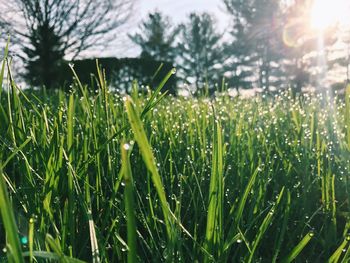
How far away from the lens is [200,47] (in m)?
41.3

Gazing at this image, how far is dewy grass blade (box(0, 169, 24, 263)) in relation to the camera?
13.3 inches

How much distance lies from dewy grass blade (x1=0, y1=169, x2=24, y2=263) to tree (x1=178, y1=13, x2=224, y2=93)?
41024 mm

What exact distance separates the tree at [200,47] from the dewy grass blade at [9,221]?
41.0 metres

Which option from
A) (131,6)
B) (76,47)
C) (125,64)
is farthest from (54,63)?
(125,64)

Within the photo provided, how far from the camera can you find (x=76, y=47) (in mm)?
23953

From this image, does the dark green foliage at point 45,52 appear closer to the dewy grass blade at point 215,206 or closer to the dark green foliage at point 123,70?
the dark green foliage at point 123,70

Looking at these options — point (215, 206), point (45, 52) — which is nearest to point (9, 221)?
point (215, 206)

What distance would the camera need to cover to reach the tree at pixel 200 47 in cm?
4128

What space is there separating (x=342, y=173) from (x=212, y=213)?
0.70m

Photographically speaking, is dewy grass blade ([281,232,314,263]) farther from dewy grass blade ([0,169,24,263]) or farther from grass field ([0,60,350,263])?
dewy grass blade ([0,169,24,263])

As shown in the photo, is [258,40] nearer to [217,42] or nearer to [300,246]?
[217,42]

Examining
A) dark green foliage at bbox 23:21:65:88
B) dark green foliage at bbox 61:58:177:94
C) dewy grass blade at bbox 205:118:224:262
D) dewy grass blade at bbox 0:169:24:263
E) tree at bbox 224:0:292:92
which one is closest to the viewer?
dewy grass blade at bbox 0:169:24:263

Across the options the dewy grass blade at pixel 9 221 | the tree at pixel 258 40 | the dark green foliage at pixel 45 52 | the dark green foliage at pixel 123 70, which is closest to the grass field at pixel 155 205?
the dewy grass blade at pixel 9 221

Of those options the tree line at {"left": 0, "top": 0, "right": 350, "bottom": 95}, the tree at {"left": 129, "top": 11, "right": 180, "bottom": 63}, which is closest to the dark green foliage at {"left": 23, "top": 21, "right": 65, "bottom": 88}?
the tree line at {"left": 0, "top": 0, "right": 350, "bottom": 95}
